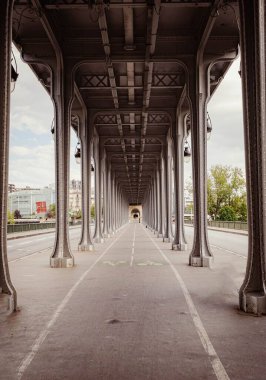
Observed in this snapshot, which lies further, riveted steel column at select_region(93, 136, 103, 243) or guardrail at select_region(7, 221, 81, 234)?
guardrail at select_region(7, 221, 81, 234)

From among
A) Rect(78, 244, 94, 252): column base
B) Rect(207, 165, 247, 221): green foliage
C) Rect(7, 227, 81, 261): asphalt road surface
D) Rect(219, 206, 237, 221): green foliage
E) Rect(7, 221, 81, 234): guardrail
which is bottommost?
Rect(7, 227, 81, 261): asphalt road surface

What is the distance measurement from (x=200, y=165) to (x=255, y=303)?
8.99 meters

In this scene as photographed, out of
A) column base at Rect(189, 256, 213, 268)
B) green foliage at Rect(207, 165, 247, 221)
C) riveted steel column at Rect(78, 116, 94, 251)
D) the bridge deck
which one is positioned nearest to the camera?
the bridge deck

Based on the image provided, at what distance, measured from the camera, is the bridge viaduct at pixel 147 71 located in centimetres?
884

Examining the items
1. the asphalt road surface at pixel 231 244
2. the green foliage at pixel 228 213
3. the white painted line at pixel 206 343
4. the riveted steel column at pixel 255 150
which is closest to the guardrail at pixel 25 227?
the asphalt road surface at pixel 231 244

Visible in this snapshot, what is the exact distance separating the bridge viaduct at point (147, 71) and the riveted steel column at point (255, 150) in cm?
2

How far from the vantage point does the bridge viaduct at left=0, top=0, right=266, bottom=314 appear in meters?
8.84

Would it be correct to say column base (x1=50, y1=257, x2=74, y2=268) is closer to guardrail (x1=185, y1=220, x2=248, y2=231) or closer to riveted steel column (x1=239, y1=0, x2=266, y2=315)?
riveted steel column (x1=239, y1=0, x2=266, y2=315)

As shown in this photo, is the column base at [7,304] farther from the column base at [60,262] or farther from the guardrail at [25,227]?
the guardrail at [25,227]

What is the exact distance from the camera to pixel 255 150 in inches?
350

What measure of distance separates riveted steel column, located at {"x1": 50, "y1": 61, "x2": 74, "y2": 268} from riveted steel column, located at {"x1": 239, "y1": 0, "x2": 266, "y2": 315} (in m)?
9.44

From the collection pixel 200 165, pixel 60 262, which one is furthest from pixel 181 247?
pixel 60 262

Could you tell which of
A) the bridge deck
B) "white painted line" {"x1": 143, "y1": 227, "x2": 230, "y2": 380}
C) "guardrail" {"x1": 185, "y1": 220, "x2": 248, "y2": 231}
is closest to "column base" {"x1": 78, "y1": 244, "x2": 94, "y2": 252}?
the bridge deck

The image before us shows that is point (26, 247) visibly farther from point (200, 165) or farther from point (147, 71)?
point (200, 165)
